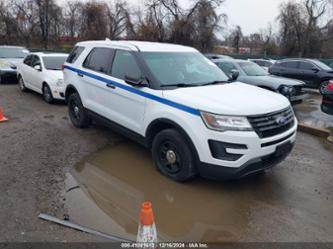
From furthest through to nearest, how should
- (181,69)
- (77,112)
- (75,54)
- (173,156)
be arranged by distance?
1. (77,112)
2. (75,54)
3. (181,69)
4. (173,156)

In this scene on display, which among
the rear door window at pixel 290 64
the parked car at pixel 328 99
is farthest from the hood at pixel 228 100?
the rear door window at pixel 290 64

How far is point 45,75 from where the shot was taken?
8.84 m

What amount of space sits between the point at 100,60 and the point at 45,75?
13.5ft

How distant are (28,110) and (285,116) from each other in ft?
22.4

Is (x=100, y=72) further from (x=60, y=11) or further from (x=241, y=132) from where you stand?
(x=60, y=11)

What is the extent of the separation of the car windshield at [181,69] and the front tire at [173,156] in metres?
0.82

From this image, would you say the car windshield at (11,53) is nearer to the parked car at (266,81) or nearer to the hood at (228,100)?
the parked car at (266,81)

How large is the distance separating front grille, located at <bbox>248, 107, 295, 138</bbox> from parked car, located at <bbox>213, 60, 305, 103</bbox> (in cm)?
402

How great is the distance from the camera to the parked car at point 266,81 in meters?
8.53

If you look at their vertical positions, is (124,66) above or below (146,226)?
above

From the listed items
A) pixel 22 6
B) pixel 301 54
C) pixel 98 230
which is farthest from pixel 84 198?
pixel 301 54

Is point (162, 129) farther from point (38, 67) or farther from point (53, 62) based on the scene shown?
point (53, 62)

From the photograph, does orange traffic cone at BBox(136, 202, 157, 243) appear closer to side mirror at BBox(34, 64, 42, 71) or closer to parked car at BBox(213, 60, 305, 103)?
parked car at BBox(213, 60, 305, 103)

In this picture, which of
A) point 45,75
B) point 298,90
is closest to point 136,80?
point 45,75
